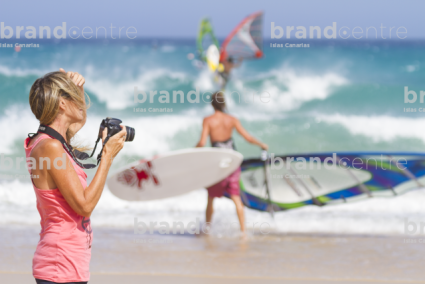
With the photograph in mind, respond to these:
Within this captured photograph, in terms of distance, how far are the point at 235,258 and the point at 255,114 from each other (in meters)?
11.1

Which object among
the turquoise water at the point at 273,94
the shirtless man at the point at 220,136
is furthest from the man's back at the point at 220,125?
the turquoise water at the point at 273,94

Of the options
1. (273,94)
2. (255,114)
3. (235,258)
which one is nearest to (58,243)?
(235,258)

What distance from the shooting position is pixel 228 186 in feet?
16.4

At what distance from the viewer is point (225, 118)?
511 cm

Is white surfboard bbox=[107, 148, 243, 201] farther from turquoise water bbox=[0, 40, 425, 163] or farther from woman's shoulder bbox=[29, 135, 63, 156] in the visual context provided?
woman's shoulder bbox=[29, 135, 63, 156]

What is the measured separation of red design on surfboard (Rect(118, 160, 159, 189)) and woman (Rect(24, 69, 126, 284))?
3384 millimetres

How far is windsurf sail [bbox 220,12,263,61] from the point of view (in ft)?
46.2

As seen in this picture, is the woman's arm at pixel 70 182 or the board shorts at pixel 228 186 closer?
the woman's arm at pixel 70 182

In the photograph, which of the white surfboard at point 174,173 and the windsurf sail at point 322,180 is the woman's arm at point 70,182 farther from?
the windsurf sail at point 322,180

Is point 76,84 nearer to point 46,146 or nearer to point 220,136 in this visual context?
point 46,146

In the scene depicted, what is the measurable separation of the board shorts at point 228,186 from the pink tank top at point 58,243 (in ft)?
11.9

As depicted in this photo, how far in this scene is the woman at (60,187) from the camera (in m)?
1.34

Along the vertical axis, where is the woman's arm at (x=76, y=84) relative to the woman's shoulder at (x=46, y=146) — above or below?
above

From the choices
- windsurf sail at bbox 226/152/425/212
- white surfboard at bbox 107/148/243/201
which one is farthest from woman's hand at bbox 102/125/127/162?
windsurf sail at bbox 226/152/425/212
